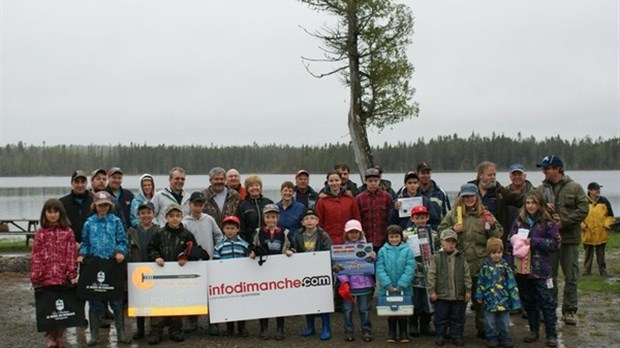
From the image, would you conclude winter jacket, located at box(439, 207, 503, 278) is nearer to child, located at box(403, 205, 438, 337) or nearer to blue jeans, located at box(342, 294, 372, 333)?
child, located at box(403, 205, 438, 337)

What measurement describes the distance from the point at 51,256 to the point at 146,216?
1.26m

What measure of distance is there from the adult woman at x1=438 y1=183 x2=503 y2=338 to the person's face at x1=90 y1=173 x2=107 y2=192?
486 centimetres

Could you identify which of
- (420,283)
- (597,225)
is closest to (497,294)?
(420,283)

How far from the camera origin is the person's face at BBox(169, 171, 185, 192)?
9023mm

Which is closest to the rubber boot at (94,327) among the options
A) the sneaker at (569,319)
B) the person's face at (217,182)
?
the person's face at (217,182)

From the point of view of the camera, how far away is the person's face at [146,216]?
27.0 ft

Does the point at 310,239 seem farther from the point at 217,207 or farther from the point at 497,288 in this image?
the point at 497,288

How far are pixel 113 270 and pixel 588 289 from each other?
26.6 feet

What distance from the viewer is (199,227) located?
8352mm

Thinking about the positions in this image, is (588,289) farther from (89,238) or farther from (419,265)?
(89,238)

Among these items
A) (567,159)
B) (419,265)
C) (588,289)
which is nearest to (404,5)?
(588,289)

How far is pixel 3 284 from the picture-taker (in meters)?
12.2

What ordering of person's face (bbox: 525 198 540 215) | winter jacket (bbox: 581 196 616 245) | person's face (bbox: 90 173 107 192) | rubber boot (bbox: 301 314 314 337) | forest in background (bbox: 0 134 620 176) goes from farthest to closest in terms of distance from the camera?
1. forest in background (bbox: 0 134 620 176)
2. winter jacket (bbox: 581 196 616 245)
3. person's face (bbox: 90 173 107 192)
4. rubber boot (bbox: 301 314 314 337)
5. person's face (bbox: 525 198 540 215)

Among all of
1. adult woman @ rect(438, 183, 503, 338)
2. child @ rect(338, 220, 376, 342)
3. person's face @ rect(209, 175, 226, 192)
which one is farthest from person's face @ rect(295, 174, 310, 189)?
adult woman @ rect(438, 183, 503, 338)
